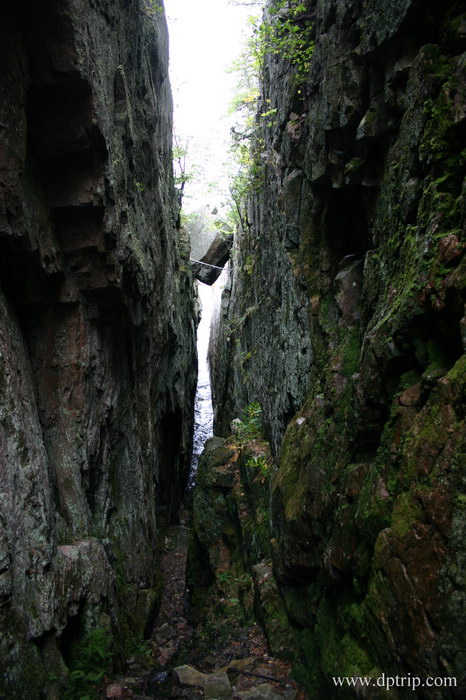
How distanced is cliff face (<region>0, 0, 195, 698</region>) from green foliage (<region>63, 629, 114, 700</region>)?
156 mm

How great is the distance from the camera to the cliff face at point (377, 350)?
3547 mm

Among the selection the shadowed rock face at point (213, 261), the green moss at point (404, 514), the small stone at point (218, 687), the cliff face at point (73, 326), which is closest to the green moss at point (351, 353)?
the green moss at point (404, 514)

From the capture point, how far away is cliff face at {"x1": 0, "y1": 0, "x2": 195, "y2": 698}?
18.1ft

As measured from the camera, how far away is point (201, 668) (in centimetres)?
727

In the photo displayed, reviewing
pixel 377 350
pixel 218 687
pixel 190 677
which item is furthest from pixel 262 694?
pixel 377 350

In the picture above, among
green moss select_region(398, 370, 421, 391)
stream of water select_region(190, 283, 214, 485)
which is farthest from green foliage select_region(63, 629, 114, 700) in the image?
stream of water select_region(190, 283, 214, 485)

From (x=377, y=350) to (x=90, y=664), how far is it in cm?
559

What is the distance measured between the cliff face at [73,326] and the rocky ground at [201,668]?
27.6 inches

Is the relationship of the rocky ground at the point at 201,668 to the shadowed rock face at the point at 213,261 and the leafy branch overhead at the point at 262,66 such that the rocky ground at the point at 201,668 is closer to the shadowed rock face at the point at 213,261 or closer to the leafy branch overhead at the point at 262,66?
the leafy branch overhead at the point at 262,66

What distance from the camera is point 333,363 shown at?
6727mm

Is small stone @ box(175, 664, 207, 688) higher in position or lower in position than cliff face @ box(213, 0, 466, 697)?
lower

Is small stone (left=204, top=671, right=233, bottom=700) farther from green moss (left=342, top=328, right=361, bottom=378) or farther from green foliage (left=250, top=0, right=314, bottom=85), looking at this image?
green foliage (left=250, top=0, right=314, bottom=85)

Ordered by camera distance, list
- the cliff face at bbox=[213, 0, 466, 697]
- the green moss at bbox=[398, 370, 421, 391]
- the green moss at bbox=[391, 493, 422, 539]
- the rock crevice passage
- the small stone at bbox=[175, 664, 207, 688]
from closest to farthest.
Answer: the cliff face at bbox=[213, 0, 466, 697]
the green moss at bbox=[391, 493, 422, 539]
the rock crevice passage
the green moss at bbox=[398, 370, 421, 391]
the small stone at bbox=[175, 664, 207, 688]

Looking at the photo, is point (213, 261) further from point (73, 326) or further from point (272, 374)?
point (73, 326)
